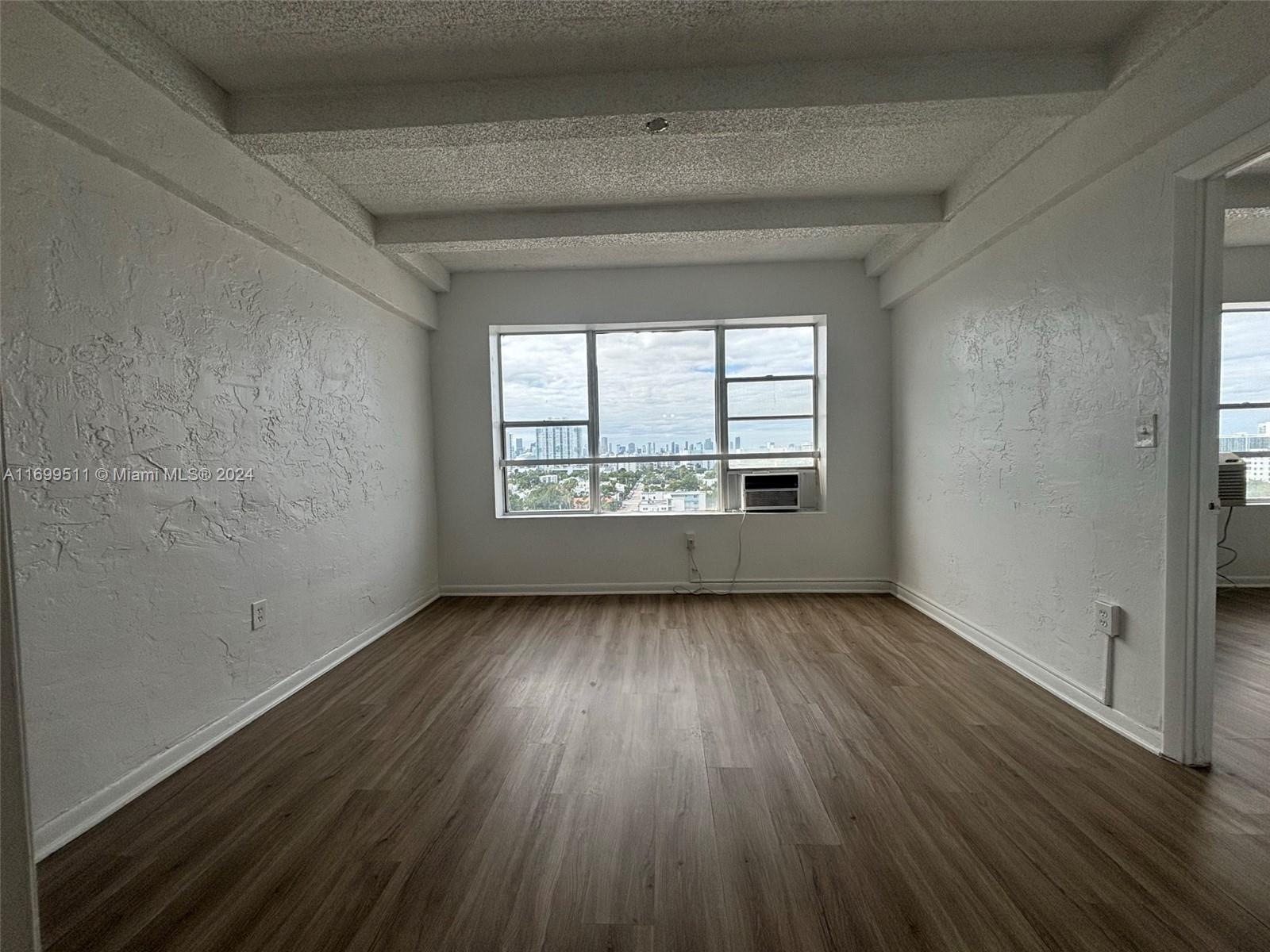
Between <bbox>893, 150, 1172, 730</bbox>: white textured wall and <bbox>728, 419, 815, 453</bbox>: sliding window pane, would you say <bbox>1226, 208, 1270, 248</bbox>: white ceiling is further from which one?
<bbox>728, 419, 815, 453</bbox>: sliding window pane

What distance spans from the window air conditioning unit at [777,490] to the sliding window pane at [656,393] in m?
0.48

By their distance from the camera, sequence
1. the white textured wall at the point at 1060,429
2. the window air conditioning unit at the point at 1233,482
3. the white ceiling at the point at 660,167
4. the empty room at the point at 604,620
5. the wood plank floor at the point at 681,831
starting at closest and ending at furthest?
the wood plank floor at the point at 681,831 → the empty room at the point at 604,620 → the white textured wall at the point at 1060,429 → the white ceiling at the point at 660,167 → the window air conditioning unit at the point at 1233,482

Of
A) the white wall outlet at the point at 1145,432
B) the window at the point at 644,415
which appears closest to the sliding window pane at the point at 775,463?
the window at the point at 644,415

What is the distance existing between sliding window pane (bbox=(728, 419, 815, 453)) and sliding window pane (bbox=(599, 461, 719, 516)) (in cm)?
30

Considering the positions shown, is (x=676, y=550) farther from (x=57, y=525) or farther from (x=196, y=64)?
(x=196, y=64)

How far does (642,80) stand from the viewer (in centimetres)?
212

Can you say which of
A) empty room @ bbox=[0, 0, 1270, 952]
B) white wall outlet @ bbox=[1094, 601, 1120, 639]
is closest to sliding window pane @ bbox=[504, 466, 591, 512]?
empty room @ bbox=[0, 0, 1270, 952]

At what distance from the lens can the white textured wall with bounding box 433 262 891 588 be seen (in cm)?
432

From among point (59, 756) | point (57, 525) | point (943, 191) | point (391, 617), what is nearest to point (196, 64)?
point (57, 525)

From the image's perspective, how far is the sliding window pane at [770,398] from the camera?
458cm

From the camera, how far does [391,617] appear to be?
12.2 feet

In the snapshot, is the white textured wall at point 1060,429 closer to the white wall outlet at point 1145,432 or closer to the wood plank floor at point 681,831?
the white wall outlet at point 1145,432

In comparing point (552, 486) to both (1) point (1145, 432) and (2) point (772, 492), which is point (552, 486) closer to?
(2) point (772, 492)

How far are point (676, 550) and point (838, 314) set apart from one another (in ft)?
7.62
